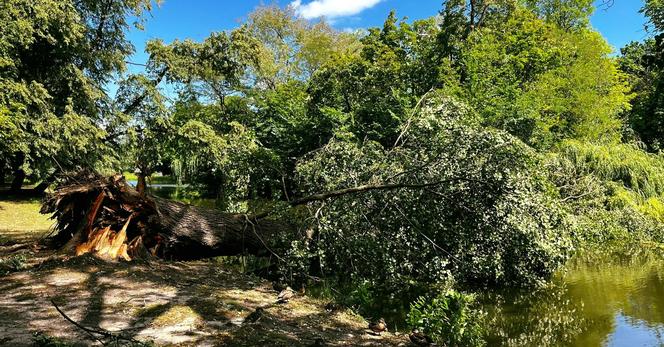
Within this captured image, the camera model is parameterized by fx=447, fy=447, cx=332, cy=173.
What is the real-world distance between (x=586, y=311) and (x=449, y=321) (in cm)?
310

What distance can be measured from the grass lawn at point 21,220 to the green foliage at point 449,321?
26.4 ft

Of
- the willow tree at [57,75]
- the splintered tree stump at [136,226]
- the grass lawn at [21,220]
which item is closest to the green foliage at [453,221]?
the splintered tree stump at [136,226]

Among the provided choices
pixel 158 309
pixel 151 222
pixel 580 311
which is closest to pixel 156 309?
pixel 158 309

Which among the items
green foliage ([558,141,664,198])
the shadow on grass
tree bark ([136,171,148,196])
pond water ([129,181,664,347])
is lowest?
pond water ([129,181,664,347])

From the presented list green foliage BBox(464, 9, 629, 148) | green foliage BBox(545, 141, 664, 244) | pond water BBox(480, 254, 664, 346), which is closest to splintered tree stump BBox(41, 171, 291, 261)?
pond water BBox(480, 254, 664, 346)

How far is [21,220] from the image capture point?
1314 centimetres

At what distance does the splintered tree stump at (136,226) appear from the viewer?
250 inches

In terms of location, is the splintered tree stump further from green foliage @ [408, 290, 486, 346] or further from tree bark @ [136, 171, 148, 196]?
green foliage @ [408, 290, 486, 346]

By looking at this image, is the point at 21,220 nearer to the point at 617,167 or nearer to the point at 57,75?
the point at 57,75

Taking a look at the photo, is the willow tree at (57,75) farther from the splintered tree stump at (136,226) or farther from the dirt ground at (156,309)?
the dirt ground at (156,309)

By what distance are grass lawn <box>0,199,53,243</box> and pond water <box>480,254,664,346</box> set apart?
9.17 m

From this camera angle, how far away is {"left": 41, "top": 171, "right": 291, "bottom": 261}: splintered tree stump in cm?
635

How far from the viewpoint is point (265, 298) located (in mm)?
5508

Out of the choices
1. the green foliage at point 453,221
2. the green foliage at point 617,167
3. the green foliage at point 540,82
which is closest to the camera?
the green foliage at point 453,221
